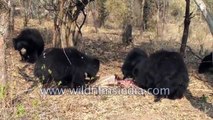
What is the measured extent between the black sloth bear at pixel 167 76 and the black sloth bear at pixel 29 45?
3806 mm

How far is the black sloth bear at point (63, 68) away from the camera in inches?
319

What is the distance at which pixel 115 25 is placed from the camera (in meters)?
25.5

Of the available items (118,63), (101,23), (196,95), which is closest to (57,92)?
(196,95)

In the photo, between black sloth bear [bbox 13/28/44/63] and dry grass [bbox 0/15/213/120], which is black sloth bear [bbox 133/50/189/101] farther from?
black sloth bear [bbox 13/28/44/63]

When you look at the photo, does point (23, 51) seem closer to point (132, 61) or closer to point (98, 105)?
point (132, 61)

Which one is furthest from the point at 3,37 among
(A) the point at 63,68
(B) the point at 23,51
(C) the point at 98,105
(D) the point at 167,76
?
(B) the point at 23,51

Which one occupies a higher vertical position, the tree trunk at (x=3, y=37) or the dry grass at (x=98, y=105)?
the tree trunk at (x=3, y=37)

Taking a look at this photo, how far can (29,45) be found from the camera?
1114 cm

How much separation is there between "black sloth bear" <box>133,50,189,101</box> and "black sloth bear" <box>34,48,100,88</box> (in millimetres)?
1401

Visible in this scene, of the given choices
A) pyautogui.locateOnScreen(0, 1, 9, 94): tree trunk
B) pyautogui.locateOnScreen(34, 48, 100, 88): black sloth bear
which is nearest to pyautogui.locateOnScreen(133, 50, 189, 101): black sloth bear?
pyautogui.locateOnScreen(34, 48, 100, 88): black sloth bear

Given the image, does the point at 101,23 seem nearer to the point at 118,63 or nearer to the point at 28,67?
the point at 118,63

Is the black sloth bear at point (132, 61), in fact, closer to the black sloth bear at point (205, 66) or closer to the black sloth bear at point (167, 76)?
the black sloth bear at point (167, 76)

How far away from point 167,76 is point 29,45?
14.9 feet

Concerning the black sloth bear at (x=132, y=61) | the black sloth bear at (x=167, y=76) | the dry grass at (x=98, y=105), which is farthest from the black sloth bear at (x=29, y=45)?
the black sloth bear at (x=167, y=76)
